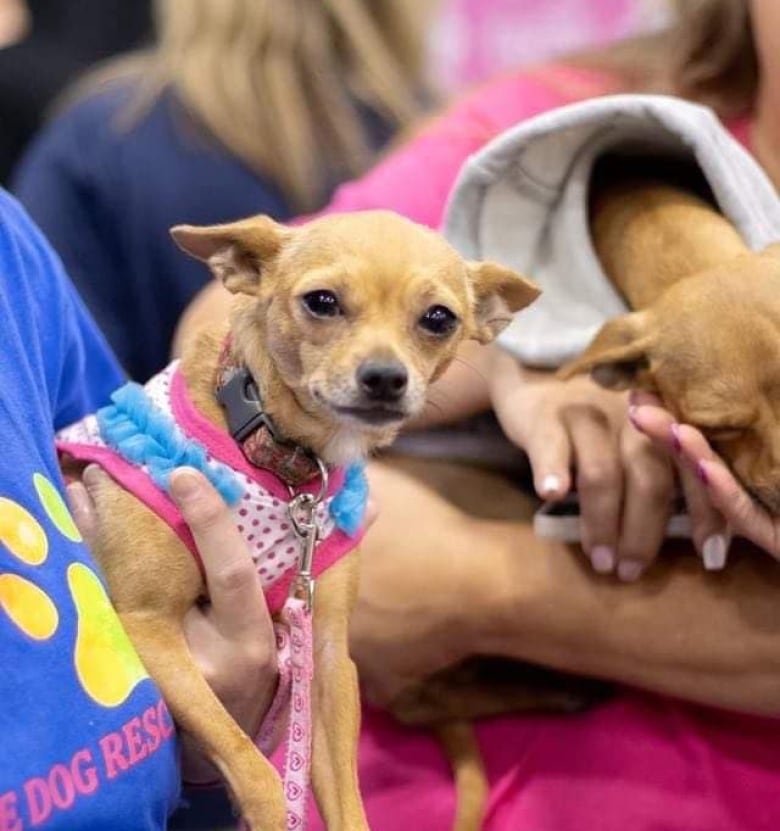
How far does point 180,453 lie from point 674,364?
18.0 inches

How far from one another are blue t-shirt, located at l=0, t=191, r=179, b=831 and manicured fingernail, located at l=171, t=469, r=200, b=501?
0.23 feet

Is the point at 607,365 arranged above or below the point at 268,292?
below

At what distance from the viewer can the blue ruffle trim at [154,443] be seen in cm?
94

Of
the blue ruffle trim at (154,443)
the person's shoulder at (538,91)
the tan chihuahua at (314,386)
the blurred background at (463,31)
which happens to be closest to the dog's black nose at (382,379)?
the tan chihuahua at (314,386)

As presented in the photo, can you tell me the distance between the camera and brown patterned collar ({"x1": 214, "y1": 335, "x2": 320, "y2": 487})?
0.96 meters

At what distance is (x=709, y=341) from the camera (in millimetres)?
1164

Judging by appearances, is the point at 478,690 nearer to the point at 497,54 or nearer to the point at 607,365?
the point at 607,365

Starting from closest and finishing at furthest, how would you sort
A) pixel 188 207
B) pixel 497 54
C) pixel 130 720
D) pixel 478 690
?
pixel 130 720 < pixel 478 690 < pixel 188 207 < pixel 497 54

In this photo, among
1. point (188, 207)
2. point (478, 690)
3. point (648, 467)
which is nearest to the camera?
point (648, 467)

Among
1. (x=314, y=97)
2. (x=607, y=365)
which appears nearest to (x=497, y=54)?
(x=314, y=97)

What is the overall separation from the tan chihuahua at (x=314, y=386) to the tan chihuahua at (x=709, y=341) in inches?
9.6

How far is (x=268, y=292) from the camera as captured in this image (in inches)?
39.0

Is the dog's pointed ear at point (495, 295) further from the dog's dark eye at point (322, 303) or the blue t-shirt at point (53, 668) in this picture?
the blue t-shirt at point (53, 668)

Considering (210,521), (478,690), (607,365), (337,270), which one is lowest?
(478,690)
